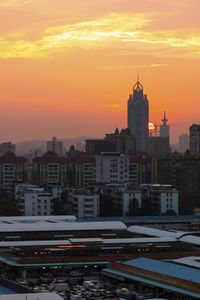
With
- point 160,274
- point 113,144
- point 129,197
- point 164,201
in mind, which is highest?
point 113,144

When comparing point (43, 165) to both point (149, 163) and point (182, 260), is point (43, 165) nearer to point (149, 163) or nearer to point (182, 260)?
point (149, 163)

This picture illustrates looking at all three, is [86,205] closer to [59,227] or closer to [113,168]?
[59,227]

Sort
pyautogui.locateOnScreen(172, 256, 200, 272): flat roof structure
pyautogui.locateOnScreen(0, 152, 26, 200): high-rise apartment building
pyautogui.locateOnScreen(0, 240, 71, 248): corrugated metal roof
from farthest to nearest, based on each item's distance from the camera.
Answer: pyautogui.locateOnScreen(0, 152, 26, 200): high-rise apartment building < pyautogui.locateOnScreen(0, 240, 71, 248): corrugated metal roof < pyautogui.locateOnScreen(172, 256, 200, 272): flat roof structure

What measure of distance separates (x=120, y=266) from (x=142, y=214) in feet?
68.8

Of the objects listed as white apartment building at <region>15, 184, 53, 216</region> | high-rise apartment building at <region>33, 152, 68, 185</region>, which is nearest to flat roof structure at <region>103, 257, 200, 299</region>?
white apartment building at <region>15, 184, 53, 216</region>

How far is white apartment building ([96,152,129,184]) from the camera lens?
64062 millimetres

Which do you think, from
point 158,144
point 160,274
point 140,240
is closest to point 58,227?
point 140,240

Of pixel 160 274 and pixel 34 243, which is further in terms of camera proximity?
pixel 34 243

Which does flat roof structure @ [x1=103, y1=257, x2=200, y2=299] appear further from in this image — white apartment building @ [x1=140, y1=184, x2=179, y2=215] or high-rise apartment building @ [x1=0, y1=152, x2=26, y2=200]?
high-rise apartment building @ [x1=0, y1=152, x2=26, y2=200]

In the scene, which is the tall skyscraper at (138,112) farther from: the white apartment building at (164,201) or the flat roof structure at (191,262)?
the flat roof structure at (191,262)

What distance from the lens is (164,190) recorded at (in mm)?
48906

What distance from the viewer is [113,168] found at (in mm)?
64750

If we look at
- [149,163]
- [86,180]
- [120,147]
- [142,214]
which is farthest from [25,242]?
[120,147]

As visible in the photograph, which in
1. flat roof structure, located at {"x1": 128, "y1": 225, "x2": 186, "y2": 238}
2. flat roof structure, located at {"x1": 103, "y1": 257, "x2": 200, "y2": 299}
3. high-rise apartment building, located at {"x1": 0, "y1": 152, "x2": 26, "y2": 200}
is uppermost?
high-rise apartment building, located at {"x1": 0, "y1": 152, "x2": 26, "y2": 200}
